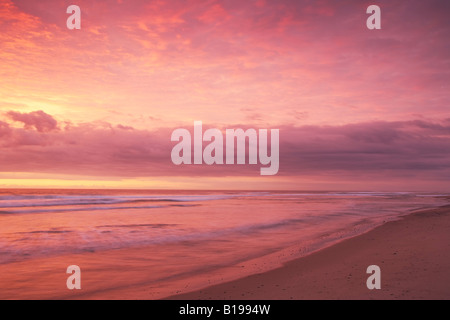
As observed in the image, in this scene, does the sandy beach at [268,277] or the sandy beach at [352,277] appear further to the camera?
the sandy beach at [268,277]

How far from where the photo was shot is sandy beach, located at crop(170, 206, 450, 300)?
603cm

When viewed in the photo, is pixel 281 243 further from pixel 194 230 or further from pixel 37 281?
pixel 37 281

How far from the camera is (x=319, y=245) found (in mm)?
12102

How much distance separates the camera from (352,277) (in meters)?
7.08

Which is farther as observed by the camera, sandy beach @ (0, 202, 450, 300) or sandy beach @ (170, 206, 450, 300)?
sandy beach @ (0, 202, 450, 300)

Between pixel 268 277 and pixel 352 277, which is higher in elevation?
pixel 352 277

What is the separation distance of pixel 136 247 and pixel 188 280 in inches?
205

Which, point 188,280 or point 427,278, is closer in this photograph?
point 427,278

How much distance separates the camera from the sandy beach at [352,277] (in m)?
6.03

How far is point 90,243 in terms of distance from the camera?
13320 mm

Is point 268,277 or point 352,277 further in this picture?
point 268,277
